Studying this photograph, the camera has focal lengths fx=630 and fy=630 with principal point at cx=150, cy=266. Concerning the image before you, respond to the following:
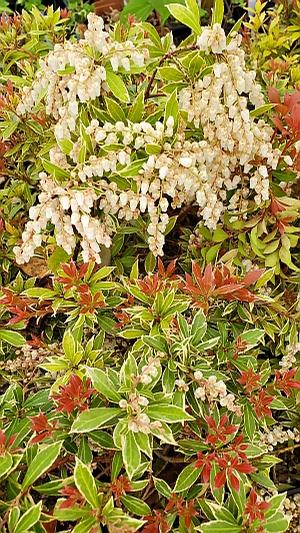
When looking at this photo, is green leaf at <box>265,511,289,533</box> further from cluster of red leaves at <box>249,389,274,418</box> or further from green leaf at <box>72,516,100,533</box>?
green leaf at <box>72,516,100,533</box>

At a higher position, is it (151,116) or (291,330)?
(151,116)

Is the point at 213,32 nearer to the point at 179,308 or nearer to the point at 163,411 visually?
the point at 179,308

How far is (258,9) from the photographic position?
6.78 ft

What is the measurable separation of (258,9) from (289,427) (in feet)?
4.40

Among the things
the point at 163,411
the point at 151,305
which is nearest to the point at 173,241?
the point at 151,305

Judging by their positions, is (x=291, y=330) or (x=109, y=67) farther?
(x=291, y=330)

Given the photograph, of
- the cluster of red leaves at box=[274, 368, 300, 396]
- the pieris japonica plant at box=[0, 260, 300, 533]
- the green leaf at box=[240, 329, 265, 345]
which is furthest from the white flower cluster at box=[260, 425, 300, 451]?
the green leaf at box=[240, 329, 265, 345]

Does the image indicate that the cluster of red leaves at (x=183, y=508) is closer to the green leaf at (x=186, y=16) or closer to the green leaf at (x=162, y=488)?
the green leaf at (x=162, y=488)

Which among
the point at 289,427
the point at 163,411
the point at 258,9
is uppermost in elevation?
the point at 258,9

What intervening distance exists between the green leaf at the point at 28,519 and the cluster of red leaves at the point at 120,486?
14 cm

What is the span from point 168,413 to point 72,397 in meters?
0.17

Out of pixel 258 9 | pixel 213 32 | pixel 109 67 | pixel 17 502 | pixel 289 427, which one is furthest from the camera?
pixel 258 9

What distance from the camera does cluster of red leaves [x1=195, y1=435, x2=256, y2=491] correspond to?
3.54 ft

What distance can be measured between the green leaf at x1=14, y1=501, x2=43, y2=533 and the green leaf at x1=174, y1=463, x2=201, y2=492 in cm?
29
